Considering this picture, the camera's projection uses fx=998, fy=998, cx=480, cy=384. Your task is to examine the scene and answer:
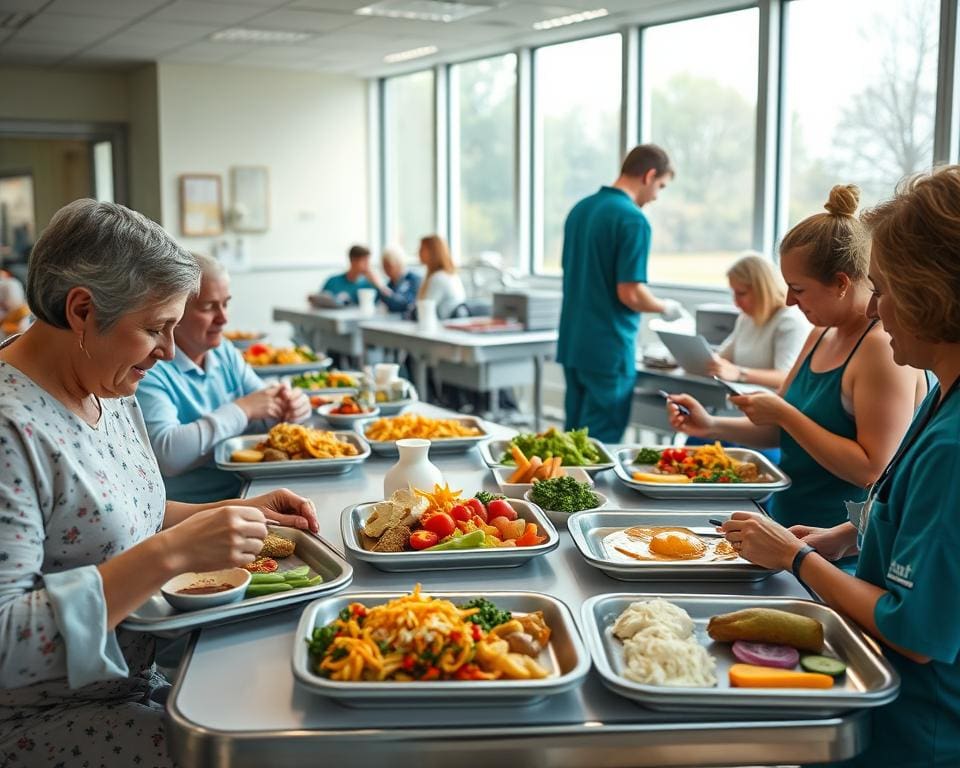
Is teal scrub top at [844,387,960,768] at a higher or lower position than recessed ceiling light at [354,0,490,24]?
lower

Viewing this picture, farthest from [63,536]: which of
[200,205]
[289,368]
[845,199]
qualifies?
[200,205]

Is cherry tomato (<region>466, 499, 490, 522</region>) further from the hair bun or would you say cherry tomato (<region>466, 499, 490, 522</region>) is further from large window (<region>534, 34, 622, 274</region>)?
large window (<region>534, 34, 622, 274</region>)

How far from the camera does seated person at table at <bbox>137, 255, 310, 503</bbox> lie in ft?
8.63

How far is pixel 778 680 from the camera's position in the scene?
1350 mm

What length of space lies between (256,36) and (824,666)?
7.08m

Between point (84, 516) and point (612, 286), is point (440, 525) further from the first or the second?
point (612, 286)

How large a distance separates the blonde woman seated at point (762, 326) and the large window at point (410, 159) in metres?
5.48

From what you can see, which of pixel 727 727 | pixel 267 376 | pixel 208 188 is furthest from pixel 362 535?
pixel 208 188

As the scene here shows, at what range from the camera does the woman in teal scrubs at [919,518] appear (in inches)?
53.4

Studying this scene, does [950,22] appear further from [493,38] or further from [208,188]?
[208,188]

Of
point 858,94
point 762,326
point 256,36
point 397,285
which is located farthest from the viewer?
point 397,285

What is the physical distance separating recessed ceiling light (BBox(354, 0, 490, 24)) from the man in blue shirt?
7.63ft

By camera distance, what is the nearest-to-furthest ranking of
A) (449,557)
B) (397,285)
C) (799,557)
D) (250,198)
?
(799,557)
(449,557)
(397,285)
(250,198)

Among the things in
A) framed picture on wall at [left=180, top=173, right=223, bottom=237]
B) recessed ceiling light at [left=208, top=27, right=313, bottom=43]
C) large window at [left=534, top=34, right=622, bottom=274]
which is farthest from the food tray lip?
framed picture on wall at [left=180, top=173, right=223, bottom=237]
